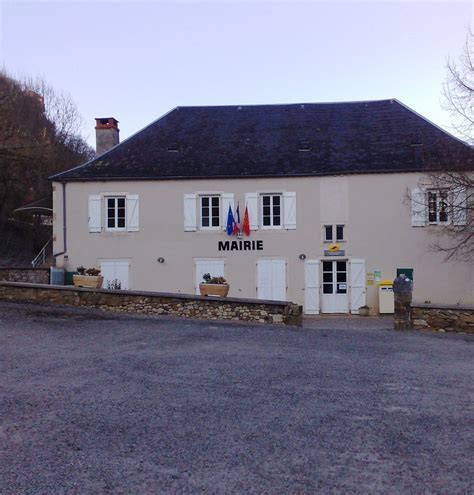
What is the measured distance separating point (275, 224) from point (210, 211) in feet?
7.40

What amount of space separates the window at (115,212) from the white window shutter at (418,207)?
969 cm

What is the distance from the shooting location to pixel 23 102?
103 feet

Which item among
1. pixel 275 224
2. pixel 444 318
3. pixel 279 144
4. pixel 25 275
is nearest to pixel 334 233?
pixel 275 224

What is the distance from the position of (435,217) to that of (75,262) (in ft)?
39.9

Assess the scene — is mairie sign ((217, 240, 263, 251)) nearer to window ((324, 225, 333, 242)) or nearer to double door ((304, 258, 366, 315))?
double door ((304, 258, 366, 315))

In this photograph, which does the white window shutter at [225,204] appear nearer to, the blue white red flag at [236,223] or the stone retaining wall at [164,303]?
the blue white red flag at [236,223]

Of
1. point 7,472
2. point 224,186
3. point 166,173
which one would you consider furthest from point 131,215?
point 7,472

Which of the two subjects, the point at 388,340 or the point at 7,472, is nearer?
the point at 7,472

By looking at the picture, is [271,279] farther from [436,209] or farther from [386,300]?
[436,209]

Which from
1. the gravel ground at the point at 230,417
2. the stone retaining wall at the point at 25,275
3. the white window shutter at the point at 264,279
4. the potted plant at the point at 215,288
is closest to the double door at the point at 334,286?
the white window shutter at the point at 264,279

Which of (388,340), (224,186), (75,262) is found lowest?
(388,340)

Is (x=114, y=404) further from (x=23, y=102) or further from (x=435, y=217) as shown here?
(x=23, y=102)

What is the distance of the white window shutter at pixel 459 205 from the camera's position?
15.4 meters

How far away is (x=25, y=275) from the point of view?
66.0 ft
